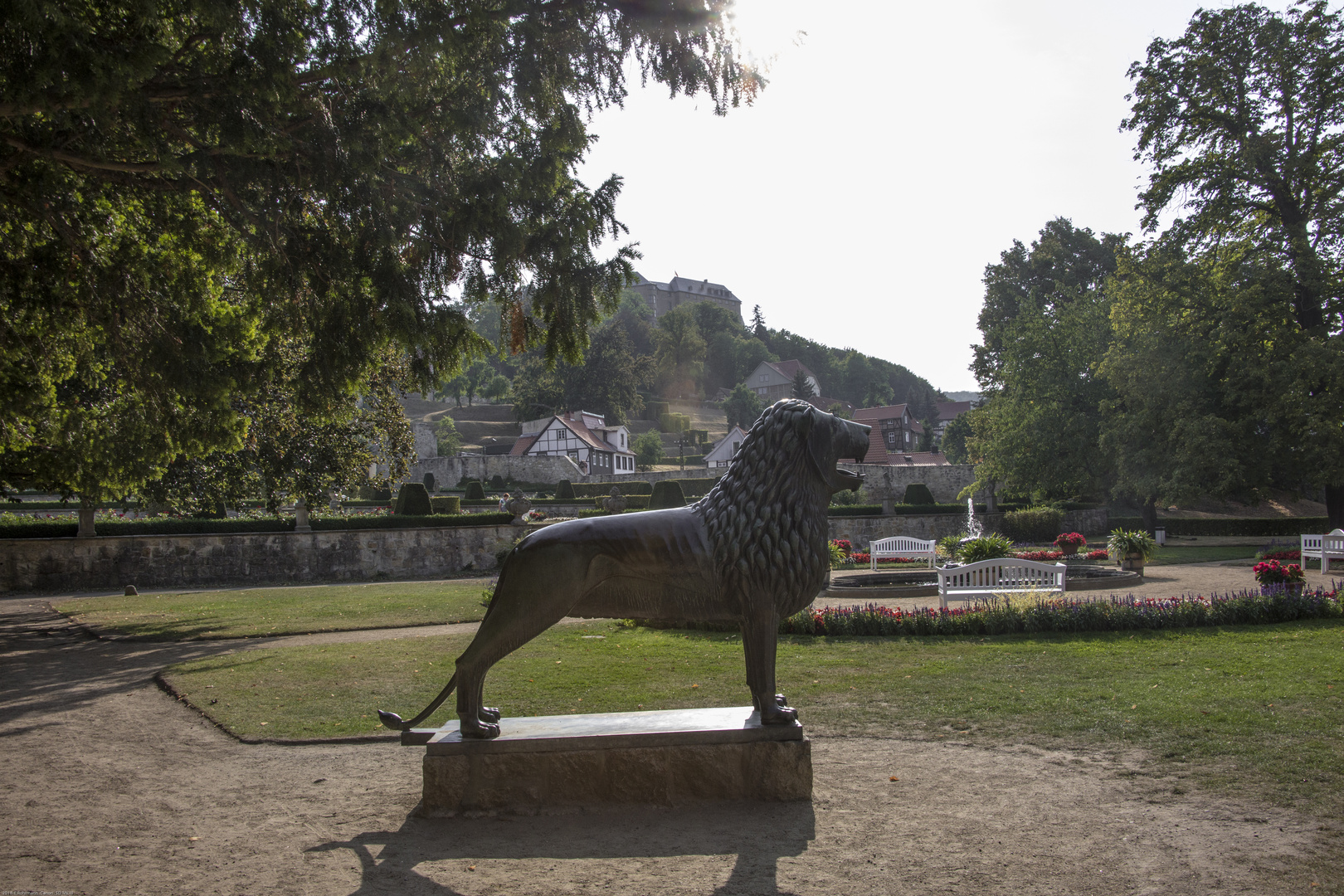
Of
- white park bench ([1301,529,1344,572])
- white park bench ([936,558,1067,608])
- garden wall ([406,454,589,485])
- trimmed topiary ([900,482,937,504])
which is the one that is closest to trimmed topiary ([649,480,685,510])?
trimmed topiary ([900,482,937,504])

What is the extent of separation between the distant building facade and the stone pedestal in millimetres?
121839

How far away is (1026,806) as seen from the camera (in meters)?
4.42

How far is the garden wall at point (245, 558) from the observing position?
2045 cm

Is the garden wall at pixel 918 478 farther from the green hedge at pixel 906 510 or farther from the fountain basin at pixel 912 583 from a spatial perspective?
the fountain basin at pixel 912 583

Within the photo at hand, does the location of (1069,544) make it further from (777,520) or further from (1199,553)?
(777,520)

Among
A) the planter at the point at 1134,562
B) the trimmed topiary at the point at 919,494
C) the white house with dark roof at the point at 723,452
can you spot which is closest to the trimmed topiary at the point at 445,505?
the trimmed topiary at the point at 919,494

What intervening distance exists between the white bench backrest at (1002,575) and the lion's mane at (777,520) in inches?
342

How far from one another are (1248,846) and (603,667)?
6.07 meters

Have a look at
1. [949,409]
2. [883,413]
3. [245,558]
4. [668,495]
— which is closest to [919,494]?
[668,495]

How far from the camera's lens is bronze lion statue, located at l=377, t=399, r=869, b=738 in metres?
4.53

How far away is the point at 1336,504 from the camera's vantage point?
24375 millimetres

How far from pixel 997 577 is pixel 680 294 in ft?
397

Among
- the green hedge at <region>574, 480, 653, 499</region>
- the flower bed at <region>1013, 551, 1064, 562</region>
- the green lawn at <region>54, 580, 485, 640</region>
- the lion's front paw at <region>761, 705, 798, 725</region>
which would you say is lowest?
the green lawn at <region>54, 580, 485, 640</region>

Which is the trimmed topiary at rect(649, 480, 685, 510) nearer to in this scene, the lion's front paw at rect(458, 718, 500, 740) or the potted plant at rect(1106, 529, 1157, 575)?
the potted plant at rect(1106, 529, 1157, 575)
